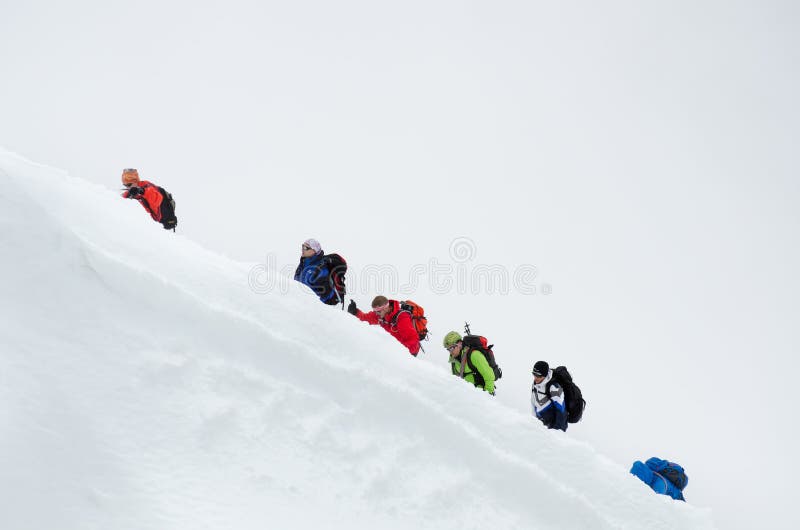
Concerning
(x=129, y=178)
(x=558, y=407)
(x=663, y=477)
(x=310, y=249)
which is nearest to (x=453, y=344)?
(x=558, y=407)

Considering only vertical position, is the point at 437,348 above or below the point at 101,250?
above

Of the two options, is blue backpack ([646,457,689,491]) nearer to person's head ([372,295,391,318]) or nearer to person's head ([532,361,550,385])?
person's head ([532,361,550,385])

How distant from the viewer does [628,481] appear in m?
7.42

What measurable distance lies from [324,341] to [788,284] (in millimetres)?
203281

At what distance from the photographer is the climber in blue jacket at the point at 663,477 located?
9.10 m

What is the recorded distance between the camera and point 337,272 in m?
9.88

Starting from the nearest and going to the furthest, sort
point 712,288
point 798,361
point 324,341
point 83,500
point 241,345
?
point 83,500
point 241,345
point 324,341
point 798,361
point 712,288

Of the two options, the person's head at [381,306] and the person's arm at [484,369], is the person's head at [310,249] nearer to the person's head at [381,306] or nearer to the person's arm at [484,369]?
the person's head at [381,306]

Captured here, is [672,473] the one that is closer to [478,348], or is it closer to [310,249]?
[478,348]

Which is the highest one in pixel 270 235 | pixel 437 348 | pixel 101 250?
pixel 270 235

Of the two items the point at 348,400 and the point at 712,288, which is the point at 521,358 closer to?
the point at 348,400

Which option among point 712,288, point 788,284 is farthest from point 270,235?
point 788,284

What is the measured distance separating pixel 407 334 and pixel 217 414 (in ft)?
17.1

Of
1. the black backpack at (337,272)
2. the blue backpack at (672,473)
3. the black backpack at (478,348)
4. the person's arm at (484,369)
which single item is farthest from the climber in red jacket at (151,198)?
the blue backpack at (672,473)
